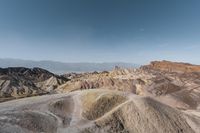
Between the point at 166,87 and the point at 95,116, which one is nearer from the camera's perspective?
the point at 95,116

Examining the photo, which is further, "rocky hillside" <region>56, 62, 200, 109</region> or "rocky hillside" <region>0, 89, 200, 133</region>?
"rocky hillside" <region>56, 62, 200, 109</region>

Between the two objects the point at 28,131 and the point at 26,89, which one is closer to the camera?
the point at 28,131

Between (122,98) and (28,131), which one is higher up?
(122,98)

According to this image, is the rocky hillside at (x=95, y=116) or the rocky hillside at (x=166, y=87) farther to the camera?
the rocky hillside at (x=166, y=87)

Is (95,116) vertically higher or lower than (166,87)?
higher

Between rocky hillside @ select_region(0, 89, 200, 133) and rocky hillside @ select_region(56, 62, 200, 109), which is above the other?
rocky hillside @ select_region(0, 89, 200, 133)

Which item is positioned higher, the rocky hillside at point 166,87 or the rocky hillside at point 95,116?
the rocky hillside at point 95,116

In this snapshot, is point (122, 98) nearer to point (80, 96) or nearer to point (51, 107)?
point (80, 96)

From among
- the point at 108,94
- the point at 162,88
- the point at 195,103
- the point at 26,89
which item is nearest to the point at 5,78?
the point at 26,89
